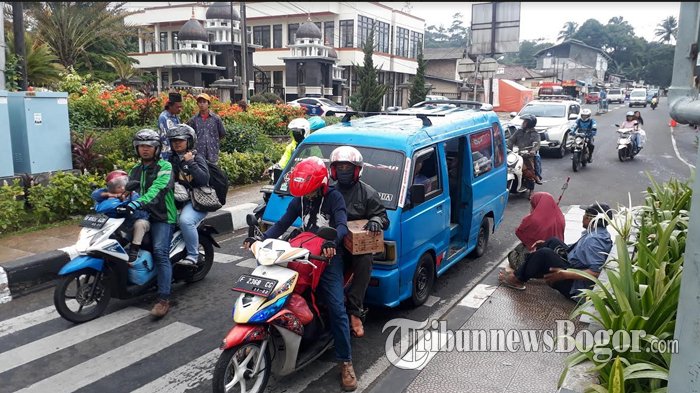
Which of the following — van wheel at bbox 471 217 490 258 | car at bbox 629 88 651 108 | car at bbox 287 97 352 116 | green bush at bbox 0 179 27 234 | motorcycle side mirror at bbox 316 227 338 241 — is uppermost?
car at bbox 629 88 651 108

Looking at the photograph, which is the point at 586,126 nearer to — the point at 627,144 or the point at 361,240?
the point at 627,144

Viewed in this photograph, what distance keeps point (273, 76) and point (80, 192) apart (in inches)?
1681

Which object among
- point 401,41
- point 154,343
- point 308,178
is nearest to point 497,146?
point 308,178

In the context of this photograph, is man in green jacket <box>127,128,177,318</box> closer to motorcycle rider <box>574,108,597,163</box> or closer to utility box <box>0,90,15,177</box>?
utility box <box>0,90,15,177</box>

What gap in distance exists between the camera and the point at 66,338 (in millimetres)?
4648

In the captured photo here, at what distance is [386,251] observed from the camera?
4.77 m

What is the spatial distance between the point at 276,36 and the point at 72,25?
25107 millimetres

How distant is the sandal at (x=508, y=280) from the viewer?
5.90 metres

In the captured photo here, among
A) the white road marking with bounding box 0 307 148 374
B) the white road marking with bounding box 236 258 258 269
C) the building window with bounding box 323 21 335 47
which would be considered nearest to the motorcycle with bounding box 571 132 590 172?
the white road marking with bounding box 236 258 258 269

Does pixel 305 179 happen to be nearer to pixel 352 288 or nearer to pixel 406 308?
pixel 352 288

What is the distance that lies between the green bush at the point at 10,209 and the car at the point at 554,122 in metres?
13.4

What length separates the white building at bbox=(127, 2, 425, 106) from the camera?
150ft

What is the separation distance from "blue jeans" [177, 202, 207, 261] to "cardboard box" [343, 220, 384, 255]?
1.99 metres

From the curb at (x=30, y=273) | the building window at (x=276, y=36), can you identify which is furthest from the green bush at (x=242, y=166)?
the building window at (x=276, y=36)
